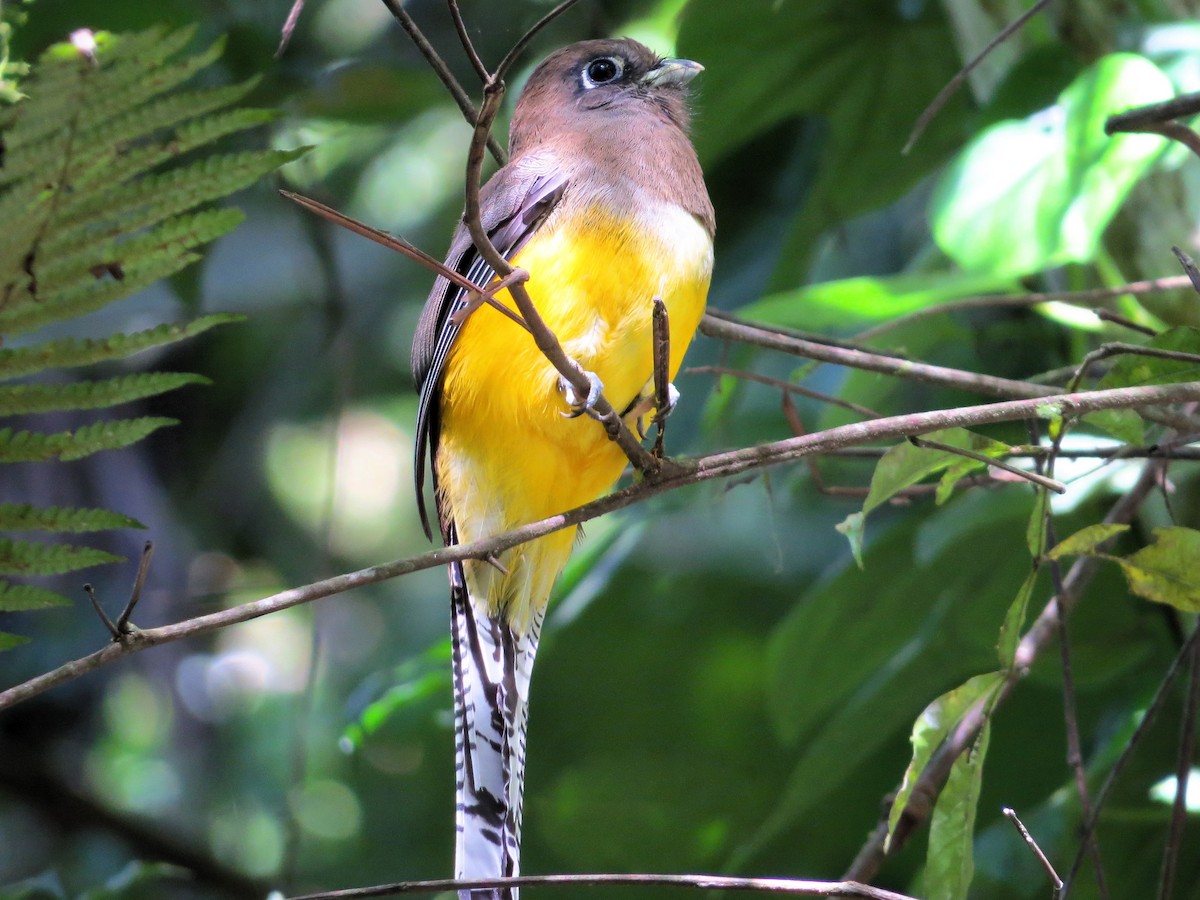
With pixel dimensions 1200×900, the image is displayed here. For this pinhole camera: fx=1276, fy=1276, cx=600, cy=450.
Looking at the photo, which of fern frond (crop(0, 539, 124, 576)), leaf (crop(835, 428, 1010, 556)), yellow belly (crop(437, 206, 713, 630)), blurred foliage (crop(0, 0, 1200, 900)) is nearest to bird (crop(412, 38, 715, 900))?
yellow belly (crop(437, 206, 713, 630))

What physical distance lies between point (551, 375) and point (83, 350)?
2.73 feet

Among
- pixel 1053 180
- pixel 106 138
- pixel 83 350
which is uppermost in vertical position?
pixel 106 138

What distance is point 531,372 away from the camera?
228 centimetres

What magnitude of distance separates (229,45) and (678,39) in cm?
126

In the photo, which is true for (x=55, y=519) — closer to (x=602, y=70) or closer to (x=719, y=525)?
(x=602, y=70)

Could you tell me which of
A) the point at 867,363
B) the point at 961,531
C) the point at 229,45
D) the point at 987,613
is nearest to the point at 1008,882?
the point at 987,613

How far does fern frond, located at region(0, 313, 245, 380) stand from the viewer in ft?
5.48

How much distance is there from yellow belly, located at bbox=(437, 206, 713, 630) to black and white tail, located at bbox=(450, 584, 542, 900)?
2.2 inches

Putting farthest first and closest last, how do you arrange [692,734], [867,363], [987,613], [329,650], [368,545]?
1. [368,545]
2. [329,650]
3. [692,734]
4. [987,613]
5. [867,363]

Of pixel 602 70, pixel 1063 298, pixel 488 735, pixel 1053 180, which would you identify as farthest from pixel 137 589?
pixel 602 70

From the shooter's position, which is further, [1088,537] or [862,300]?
[862,300]

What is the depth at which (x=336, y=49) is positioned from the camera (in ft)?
13.2

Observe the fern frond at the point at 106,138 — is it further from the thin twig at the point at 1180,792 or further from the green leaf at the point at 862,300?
the thin twig at the point at 1180,792

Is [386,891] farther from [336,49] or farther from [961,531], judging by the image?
[336,49]
